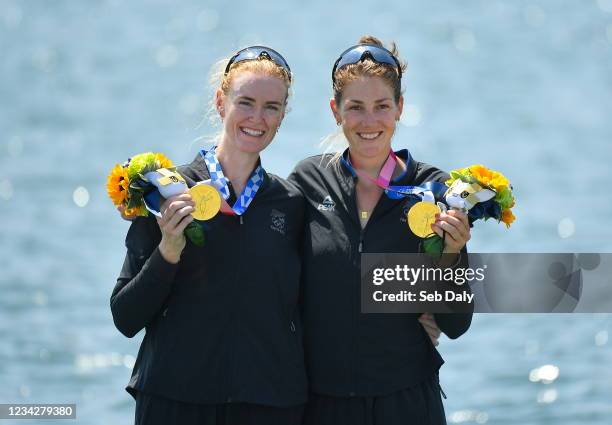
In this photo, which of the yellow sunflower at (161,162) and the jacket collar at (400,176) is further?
the jacket collar at (400,176)

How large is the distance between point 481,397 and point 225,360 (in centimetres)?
610

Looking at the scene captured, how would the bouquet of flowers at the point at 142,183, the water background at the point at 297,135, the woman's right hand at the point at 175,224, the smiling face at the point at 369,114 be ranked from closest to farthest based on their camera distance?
the woman's right hand at the point at 175,224 < the bouquet of flowers at the point at 142,183 < the smiling face at the point at 369,114 < the water background at the point at 297,135

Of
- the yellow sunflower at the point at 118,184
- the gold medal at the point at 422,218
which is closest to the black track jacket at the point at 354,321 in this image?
the gold medal at the point at 422,218

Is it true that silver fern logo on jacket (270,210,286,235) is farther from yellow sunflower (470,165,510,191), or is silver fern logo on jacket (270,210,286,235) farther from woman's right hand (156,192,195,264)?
yellow sunflower (470,165,510,191)

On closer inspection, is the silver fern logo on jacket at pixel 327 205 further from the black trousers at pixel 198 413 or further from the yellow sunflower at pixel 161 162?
the black trousers at pixel 198 413

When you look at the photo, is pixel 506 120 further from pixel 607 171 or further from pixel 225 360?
pixel 225 360

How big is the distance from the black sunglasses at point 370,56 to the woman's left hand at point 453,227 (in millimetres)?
822

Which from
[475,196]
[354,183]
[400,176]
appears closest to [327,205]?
[354,183]

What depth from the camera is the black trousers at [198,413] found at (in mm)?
4090

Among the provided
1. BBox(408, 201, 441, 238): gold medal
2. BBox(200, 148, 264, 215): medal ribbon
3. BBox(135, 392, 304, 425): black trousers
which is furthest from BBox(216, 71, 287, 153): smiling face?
BBox(135, 392, 304, 425): black trousers

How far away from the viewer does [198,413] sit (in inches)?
161

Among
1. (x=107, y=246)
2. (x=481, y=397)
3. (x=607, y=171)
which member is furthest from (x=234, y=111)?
(x=607, y=171)

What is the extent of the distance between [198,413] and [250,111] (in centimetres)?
136

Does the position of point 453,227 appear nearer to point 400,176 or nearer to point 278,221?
point 400,176
